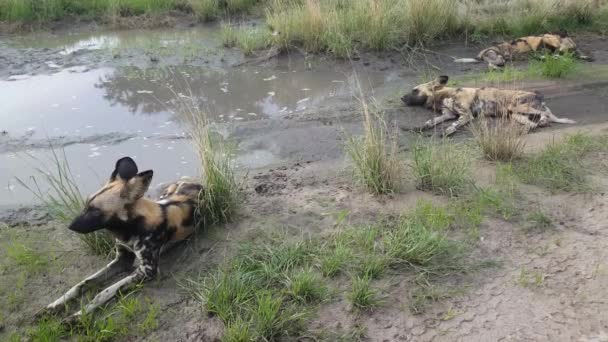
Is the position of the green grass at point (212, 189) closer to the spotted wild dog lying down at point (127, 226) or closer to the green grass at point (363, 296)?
the spotted wild dog lying down at point (127, 226)

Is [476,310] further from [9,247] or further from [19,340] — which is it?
[9,247]

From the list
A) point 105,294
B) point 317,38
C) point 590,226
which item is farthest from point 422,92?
point 105,294

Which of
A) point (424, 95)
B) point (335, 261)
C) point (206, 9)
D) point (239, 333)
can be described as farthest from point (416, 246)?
point (206, 9)

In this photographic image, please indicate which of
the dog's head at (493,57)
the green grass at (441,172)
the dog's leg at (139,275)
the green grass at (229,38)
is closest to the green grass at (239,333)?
the dog's leg at (139,275)

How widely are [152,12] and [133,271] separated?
9772 millimetres

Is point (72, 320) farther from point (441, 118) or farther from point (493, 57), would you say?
point (493, 57)

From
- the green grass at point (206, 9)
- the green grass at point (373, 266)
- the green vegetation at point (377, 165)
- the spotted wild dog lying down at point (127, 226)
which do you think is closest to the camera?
the spotted wild dog lying down at point (127, 226)

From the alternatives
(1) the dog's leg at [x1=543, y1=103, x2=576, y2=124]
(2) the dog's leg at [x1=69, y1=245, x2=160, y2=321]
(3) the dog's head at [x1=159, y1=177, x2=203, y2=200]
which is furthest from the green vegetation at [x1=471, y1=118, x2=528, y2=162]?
(2) the dog's leg at [x1=69, y1=245, x2=160, y2=321]

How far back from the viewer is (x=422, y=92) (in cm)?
700

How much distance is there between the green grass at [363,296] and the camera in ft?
10.7

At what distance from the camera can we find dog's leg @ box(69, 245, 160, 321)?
11.2 feet

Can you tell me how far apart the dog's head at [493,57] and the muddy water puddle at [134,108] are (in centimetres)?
171

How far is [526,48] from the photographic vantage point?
8.95m

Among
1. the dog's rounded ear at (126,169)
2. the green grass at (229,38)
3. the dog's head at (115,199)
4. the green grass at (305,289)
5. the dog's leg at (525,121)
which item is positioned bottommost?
the green grass at (305,289)
